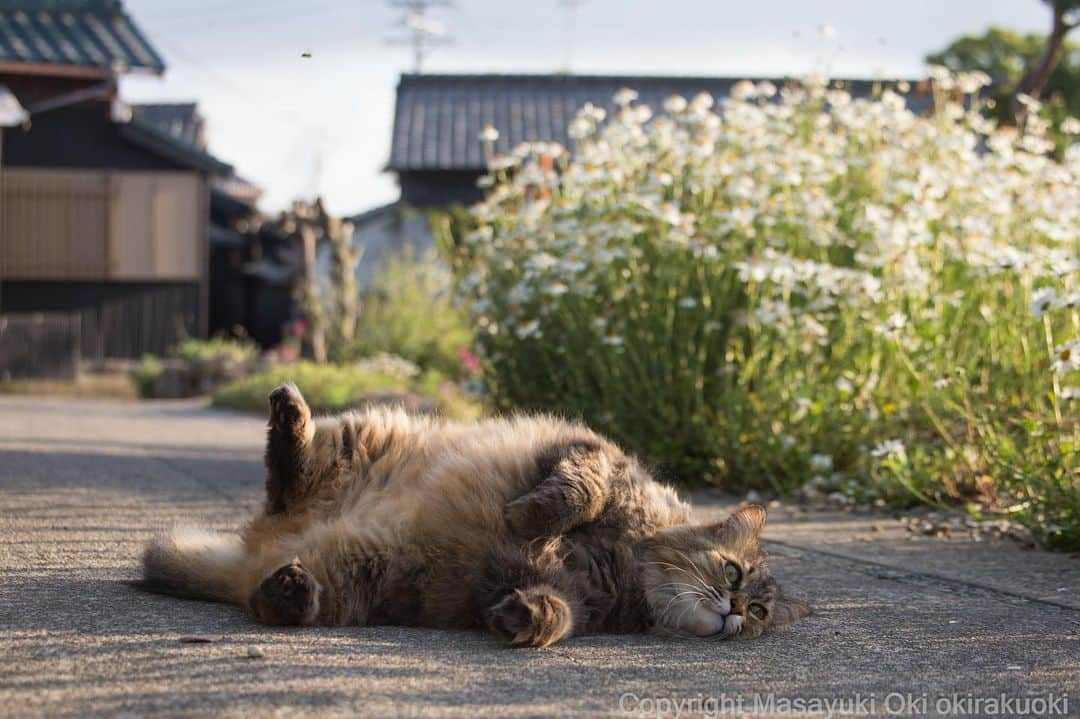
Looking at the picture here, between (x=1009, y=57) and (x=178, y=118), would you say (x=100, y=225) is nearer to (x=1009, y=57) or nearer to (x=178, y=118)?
(x=178, y=118)

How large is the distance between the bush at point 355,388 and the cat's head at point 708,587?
6.17 meters

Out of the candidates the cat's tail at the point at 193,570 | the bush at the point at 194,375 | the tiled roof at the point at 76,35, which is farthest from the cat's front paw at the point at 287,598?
the tiled roof at the point at 76,35

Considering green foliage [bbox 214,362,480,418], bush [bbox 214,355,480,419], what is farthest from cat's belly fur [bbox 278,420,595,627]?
green foliage [bbox 214,362,480,418]

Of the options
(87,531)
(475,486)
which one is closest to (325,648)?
(475,486)

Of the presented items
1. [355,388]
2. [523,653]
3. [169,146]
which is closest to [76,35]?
[169,146]

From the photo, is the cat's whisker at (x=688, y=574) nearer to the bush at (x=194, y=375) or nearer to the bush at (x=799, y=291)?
the bush at (x=799, y=291)

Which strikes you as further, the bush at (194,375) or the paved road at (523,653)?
the bush at (194,375)

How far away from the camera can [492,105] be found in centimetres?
2080

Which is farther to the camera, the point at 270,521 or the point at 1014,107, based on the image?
the point at 1014,107

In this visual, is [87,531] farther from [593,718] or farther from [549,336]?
[549,336]

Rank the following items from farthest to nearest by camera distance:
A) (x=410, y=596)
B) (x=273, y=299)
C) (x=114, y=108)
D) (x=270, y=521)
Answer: (x=273, y=299), (x=114, y=108), (x=270, y=521), (x=410, y=596)

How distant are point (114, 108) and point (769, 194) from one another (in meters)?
14.0

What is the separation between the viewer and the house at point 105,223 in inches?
707

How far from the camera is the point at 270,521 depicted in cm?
355
